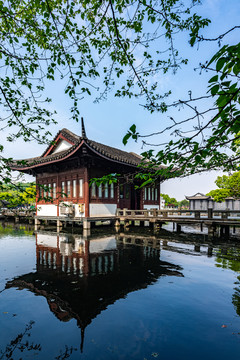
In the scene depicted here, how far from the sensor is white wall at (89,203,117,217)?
1337 cm

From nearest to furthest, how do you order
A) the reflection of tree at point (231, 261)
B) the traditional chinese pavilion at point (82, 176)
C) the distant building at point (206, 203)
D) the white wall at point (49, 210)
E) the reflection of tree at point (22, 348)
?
the reflection of tree at point (22, 348), the reflection of tree at point (231, 261), the traditional chinese pavilion at point (82, 176), the white wall at point (49, 210), the distant building at point (206, 203)

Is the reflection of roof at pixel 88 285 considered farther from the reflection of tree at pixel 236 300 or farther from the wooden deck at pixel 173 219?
the wooden deck at pixel 173 219

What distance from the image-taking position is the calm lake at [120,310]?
2.42 metres

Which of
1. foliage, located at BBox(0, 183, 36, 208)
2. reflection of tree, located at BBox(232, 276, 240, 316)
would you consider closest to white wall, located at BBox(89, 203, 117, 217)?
foliage, located at BBox(0, 183, 36, 208)

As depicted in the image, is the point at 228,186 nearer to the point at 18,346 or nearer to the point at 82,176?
the point at 82,176

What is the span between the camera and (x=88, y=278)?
4.65 meters

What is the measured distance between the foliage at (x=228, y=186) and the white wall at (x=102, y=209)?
1244 cm

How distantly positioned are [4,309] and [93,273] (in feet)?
6.89

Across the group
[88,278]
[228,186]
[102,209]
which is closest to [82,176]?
[102,209]

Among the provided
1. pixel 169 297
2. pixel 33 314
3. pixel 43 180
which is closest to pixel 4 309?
pixel 33 314

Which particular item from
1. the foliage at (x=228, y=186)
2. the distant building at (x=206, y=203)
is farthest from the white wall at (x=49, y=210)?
the distant building at (x=206, y=203)

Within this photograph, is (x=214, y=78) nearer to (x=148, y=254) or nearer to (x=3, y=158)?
(x=3, y=158)

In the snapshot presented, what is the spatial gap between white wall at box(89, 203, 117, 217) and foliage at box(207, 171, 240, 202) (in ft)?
40.8

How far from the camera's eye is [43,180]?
1717 centimetres
